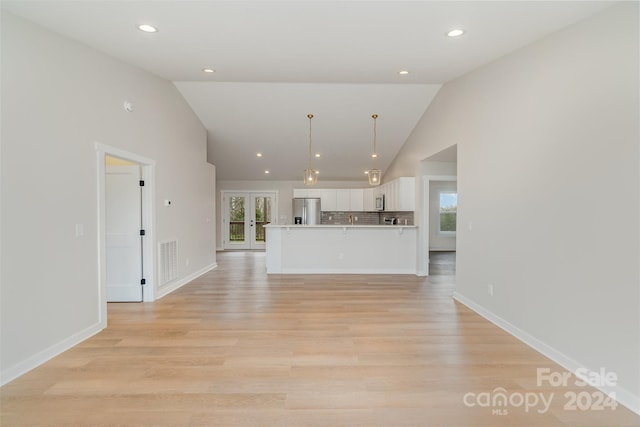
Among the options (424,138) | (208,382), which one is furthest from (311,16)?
(424,138)

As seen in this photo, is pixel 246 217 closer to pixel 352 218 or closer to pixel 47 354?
pixel 352 218

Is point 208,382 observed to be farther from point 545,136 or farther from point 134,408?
point 545,136

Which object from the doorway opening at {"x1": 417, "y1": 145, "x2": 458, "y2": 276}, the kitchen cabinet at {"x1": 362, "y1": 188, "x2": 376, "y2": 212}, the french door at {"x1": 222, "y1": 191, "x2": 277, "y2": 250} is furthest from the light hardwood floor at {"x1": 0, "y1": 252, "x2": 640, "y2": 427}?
the french door at {"x1": 222, "y1": 191, "x2": 277, "y2": 250}

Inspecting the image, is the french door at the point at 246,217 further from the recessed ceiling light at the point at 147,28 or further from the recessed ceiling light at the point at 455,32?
the recessed ceiling light at the point at 455,32

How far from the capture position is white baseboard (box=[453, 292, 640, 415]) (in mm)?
2213

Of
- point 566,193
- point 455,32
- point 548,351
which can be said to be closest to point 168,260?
point 455,32

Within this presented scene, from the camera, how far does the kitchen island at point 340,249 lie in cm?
669

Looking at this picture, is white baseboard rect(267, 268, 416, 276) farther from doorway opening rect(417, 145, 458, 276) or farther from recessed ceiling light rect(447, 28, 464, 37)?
recessed ceiling light rect(447, 28, 464, 37)

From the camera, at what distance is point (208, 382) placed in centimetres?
248

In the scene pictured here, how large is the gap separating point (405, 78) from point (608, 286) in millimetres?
3188

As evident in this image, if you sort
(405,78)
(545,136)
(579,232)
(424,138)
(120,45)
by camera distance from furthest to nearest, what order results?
1. (424,138)
2. (405,78)
3. (120,45)
4. (545,136)
5. (579,232)

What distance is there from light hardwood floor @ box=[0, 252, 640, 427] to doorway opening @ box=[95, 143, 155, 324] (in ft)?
1.26

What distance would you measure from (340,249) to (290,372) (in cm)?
422

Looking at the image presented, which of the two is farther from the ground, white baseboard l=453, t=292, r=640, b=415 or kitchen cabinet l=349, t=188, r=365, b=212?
kitchen cabinet l=349, t=188, r=365, b=212
